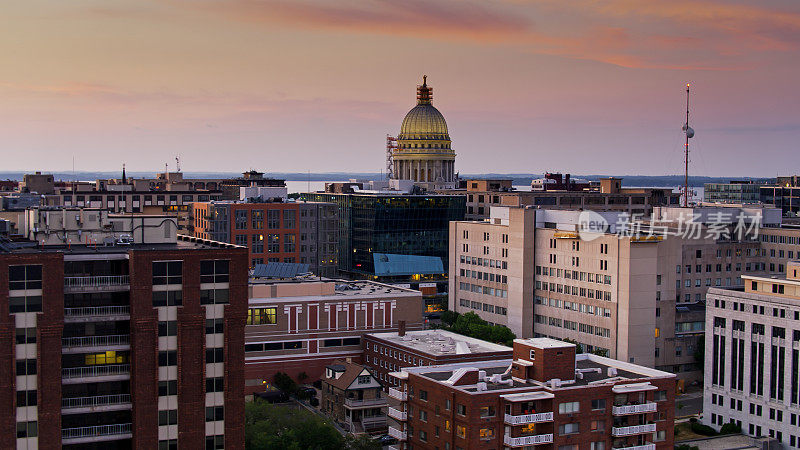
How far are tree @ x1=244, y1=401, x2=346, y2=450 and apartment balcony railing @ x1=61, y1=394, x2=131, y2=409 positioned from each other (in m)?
20.9

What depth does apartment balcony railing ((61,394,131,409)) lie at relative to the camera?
5894 cm

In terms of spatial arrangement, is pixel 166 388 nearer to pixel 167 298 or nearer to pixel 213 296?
pixel 167 298

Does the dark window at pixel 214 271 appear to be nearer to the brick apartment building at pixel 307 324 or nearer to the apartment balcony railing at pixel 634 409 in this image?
the apartment balcony railing at pixel 634 409

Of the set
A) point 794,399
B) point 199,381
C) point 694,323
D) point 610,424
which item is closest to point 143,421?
point 199,381


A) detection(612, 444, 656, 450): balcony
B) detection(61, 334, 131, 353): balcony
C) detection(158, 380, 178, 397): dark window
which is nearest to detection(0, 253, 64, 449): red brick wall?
detection(61, 334, 131, 353): balcony

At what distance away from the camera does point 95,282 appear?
59.5 metres

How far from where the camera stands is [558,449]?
77312 millimetres

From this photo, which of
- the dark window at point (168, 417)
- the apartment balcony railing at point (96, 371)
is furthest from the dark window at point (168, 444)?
the apartment balcony railing at point (96, 371)

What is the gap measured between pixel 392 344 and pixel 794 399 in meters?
40.4

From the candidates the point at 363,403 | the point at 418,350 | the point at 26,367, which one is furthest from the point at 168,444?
the point at 418,350

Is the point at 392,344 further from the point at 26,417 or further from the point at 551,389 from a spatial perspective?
the point at 26,417

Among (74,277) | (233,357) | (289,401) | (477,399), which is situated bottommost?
(289,401)

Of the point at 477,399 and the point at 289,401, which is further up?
the point at 477,399

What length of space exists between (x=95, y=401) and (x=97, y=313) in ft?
16.7
